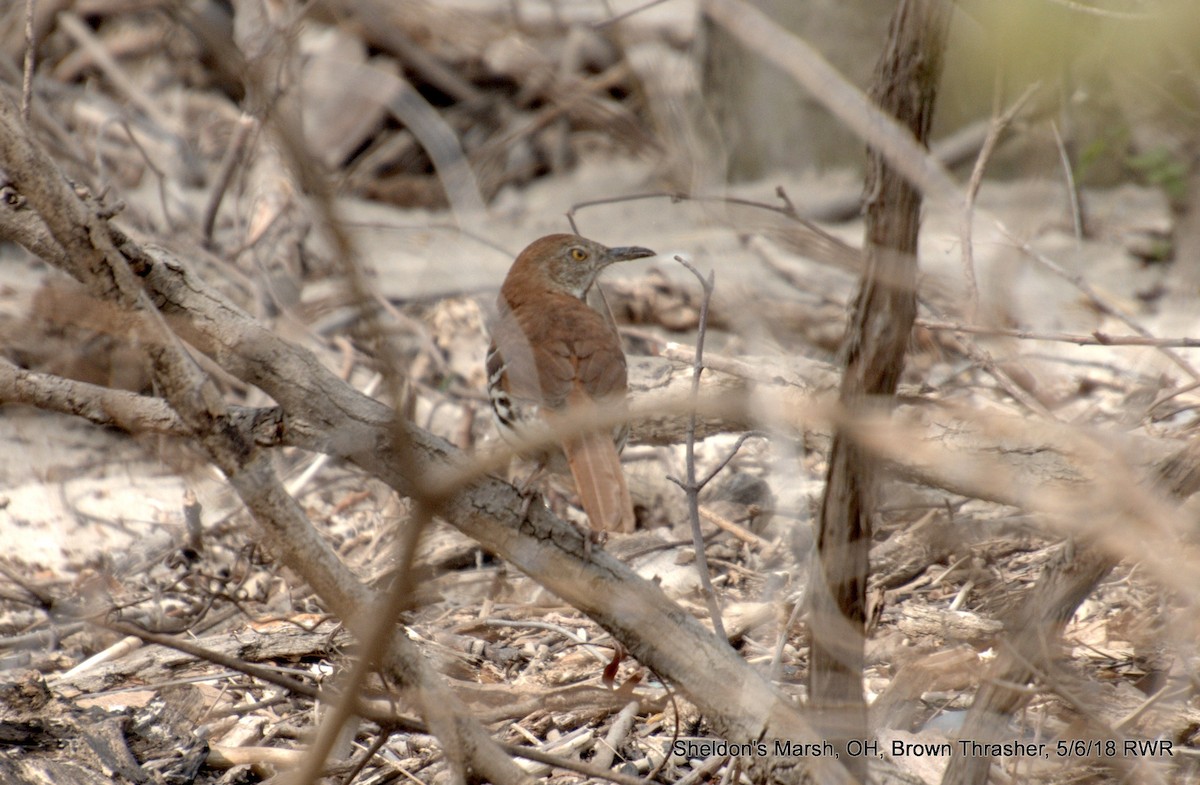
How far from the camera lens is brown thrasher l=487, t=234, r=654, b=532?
300cm

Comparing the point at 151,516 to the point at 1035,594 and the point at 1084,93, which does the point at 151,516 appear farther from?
the point at 1084,93

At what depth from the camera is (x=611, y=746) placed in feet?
9.98

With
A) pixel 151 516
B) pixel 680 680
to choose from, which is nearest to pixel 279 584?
pixel 151 516

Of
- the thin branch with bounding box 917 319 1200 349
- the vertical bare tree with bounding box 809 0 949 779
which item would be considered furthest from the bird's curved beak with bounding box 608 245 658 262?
the vertical bare tree with bounding box 809 0 949 779

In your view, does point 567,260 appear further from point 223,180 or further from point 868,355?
point 223,180

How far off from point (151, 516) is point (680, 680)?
10.3ft

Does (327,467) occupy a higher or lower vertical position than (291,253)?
lower

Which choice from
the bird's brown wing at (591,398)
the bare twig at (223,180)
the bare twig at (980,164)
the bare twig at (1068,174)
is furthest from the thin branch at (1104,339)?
the bare twig at (223,180)

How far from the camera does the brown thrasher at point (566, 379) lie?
2998mm

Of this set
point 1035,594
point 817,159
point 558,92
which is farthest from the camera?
point 817,159

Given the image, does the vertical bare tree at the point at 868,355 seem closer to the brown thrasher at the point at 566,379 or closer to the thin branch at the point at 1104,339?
the thin branch at the point at 1104,339

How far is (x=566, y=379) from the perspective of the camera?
345 centimetres

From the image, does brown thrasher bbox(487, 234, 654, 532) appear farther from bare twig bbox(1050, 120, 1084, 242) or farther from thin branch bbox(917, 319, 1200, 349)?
bare twig bbox(1050, 120, 1084, 242)

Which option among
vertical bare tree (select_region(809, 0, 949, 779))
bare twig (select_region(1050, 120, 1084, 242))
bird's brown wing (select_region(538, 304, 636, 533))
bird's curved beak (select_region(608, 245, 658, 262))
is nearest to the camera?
vertical bare tree (select_region(809, 0, 949, 779))
